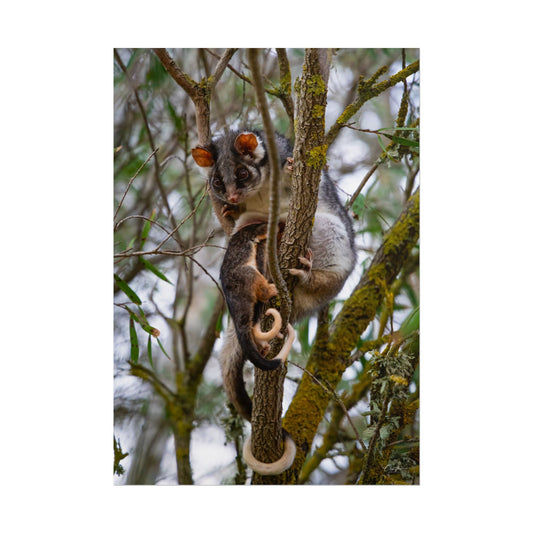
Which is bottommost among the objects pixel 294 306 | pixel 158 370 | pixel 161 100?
pixel 158 370

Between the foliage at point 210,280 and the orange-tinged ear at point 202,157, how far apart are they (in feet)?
0.50

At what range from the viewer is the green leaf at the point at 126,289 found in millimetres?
3020

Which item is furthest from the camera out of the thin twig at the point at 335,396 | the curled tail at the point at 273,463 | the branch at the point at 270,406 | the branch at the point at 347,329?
the branch at the point at 347,329

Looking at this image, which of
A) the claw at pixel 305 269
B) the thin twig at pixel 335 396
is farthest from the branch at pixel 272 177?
the thin twig at pixel 335 396

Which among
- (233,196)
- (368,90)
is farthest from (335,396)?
(368,90)

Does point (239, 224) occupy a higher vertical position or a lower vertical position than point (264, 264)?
higher

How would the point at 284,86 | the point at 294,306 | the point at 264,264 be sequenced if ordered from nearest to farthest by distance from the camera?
the point at 264,264 → the point at 294,306 → the point at 284,86

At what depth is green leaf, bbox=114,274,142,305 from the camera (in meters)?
3.02

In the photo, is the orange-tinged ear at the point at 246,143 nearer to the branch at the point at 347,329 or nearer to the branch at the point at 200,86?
the branch at the point at 200,86

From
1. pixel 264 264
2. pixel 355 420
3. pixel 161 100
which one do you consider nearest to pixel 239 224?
pixel 264 264
